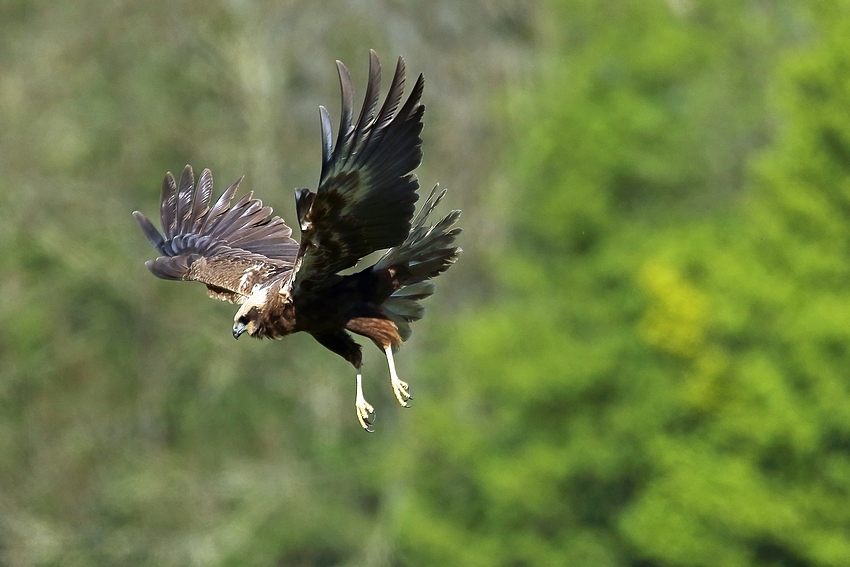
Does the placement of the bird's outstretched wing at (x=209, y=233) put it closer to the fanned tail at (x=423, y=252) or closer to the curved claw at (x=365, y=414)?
the fanned tail at (x=423, y=252)

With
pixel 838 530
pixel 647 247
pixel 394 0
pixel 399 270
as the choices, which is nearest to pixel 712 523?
pixel 838 530

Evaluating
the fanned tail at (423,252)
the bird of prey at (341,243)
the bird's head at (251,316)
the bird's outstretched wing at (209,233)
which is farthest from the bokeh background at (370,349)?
the bird's head at (251,316)

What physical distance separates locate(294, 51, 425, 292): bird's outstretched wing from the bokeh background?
16.5 metres

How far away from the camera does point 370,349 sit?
26.1 meters

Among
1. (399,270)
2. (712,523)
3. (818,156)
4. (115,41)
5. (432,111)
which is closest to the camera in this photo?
(399,270)

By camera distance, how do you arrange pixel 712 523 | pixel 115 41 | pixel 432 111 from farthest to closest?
pixel 432 111, pixel 115 41, pixel 712 523

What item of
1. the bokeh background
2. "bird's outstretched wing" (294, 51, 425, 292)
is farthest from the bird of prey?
the bokeh background

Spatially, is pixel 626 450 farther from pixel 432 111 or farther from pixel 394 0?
pixel 394 0

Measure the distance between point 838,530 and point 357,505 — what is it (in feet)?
31.1

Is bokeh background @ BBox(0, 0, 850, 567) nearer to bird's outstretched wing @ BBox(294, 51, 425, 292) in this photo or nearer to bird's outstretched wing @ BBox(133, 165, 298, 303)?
bird's outstretched wing @ BBox(133, 165, 298, 303)

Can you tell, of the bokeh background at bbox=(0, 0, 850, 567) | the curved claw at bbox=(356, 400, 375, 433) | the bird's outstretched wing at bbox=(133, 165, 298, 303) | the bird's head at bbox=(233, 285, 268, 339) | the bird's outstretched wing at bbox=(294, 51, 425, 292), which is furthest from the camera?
the bokeh background at bbox=(0, 0, 850, 567)

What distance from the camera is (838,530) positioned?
2342cm

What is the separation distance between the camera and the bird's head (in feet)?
33.3

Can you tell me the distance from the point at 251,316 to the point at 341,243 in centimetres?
93
